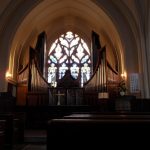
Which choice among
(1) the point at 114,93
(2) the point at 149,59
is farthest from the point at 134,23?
(1) the point at 114,93

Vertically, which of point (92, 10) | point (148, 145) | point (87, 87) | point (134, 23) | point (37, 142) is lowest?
point (37, 142)

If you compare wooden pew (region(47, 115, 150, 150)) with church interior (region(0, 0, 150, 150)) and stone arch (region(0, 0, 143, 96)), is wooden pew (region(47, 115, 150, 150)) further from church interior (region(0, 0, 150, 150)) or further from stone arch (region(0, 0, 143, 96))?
stone arch (region(0, 0, 143, 96))

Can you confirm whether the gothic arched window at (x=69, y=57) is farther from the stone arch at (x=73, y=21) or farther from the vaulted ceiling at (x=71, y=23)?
the stone arch at (x=73, y=21)

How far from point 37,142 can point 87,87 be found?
534 cm

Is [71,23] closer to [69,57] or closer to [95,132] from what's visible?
[69,57]

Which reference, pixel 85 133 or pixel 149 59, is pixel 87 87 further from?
pixel 85 133

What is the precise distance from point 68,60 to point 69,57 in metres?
0.22

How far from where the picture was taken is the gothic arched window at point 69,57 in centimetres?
1380

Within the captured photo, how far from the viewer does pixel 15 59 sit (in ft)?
39.3

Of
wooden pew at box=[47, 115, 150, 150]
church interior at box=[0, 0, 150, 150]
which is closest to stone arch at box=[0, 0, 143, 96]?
church interior at box=[0, 0, 150, 150]

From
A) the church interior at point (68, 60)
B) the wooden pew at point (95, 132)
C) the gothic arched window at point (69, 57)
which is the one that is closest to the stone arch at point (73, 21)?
the church interior at point (68, 60)

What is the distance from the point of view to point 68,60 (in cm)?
1409

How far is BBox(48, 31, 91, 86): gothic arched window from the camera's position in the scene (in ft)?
45.3

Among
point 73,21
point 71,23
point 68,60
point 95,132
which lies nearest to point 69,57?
point 68,60
